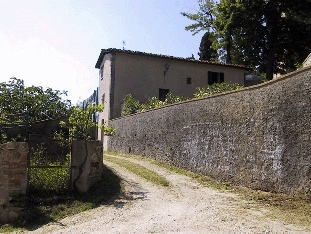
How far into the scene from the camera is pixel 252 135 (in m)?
7.18

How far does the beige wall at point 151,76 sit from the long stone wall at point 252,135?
9.64 m

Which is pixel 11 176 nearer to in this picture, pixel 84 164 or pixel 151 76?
pixel 84 164

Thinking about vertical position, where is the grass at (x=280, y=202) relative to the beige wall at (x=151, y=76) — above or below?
below

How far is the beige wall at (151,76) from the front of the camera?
20.5m

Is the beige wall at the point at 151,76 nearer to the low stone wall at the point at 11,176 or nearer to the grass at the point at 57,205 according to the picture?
the grass at the point at 57,205

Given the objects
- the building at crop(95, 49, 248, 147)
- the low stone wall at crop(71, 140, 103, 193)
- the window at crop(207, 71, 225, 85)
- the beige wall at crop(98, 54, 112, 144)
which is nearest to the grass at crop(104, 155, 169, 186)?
the low stone wall at crop(71, 140, 103, 193)

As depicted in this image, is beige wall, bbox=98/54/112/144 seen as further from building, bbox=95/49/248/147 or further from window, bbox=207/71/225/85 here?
window, bbox=207/71/225/85

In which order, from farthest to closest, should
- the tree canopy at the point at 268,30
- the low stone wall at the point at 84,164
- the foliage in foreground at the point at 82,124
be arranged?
the tree canopy at the point at 268,30, the foliage in foreground at the point at 82,124, the low stone wall at the point at 84,164

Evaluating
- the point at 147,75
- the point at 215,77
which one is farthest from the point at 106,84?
the point at 215,77

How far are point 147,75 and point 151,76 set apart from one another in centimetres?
30

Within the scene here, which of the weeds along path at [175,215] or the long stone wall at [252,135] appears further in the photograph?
the long stone wall at [252,135]

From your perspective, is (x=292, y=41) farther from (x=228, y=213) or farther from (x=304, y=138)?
(x=228, y=213)

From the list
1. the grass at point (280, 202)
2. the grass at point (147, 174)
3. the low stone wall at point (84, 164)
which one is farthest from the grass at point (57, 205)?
the grass at point (280, 202)

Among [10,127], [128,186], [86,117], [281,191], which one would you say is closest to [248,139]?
[281,191]
